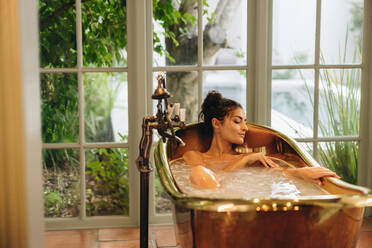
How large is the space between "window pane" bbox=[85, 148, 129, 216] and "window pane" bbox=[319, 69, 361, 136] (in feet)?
4.60

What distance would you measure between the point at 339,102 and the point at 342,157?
0.39 metres

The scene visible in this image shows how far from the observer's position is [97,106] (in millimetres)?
2969

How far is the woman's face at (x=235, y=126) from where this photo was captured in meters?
2.43

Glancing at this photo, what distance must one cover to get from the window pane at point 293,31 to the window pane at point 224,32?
0.22 metres

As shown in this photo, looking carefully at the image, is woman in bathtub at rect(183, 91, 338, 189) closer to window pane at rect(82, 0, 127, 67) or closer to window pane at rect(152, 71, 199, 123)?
window pane at rect(152, 71, 199, 123)

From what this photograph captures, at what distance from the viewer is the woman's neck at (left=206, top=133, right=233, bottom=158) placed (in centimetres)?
251

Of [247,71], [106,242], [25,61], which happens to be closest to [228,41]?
[247,71]

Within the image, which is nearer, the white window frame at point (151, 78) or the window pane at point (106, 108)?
the white window frame at point (151, 78)

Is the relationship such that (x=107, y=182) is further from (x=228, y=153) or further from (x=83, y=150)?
(x=228, y=153)

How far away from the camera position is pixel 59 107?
289cm

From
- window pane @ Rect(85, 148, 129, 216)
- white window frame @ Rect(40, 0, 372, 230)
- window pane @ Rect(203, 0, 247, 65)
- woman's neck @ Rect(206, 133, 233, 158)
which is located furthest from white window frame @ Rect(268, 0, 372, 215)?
window pane @ Rect(85, 148, 129, 216)

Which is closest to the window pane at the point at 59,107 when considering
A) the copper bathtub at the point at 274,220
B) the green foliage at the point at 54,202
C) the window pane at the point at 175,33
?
the green foliage at the point at 54,202

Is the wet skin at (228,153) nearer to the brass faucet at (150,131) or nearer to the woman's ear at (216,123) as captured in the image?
the woman's ear at (216,123)

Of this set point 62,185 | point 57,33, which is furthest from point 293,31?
point 62,185
